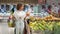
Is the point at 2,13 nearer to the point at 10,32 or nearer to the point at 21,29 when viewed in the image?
the point at 10,32

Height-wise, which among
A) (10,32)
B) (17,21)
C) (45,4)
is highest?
(45,4)

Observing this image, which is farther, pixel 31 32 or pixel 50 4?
pixel 50 4

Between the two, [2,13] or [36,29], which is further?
[2,13]

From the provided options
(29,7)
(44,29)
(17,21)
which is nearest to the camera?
(44,29)

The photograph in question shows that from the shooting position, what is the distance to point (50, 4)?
5.94 m

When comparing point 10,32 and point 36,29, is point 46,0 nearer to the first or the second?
point 10,32

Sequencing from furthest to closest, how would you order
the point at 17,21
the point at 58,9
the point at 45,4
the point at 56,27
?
the point at 45,4
the point at 58,9
the point at 17,21
the point at 56,27

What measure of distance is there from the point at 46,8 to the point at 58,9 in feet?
2.13

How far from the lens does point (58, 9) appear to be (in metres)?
5.68

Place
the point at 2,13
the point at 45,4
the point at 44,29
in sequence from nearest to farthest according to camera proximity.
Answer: the point at 44,29
the point at 45,4
the point at 2,13

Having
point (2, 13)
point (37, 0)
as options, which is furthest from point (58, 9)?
point (2, 13)

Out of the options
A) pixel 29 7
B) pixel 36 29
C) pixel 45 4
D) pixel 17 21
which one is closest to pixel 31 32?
pixel 36 29

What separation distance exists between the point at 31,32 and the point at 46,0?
3085 mm

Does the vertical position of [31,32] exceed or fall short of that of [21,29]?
it exceeds it
